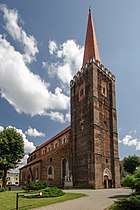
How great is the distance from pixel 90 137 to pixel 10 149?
13195 mm

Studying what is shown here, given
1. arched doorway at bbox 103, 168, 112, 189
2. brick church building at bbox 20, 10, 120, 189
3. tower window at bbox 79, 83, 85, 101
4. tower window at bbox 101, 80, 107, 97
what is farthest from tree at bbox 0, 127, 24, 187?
tower window at bbox 101, 80, 107, 97

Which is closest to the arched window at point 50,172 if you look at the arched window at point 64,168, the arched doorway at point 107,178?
the arched window at point 64,168

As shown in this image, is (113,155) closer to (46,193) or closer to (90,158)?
(90,158)

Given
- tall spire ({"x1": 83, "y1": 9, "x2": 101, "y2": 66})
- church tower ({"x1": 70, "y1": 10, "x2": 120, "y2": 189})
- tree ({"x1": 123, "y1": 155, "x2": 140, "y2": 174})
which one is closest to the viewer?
church tower ({"x1": 70, "y1": 10, "x2": 120, "y2": 189})

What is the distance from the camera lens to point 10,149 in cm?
3391

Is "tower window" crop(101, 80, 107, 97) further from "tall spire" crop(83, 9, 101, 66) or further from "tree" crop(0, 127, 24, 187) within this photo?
"tree" crop(0, 127, 24, 187)

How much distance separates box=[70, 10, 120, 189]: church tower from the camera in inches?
1299

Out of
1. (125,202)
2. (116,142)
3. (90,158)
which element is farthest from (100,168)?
(125,202)

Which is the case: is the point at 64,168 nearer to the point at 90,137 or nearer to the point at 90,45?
the point at 90,137

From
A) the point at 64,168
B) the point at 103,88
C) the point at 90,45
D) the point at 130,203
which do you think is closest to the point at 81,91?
the point at 103,88

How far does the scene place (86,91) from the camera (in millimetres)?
37719

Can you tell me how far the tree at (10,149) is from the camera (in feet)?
107

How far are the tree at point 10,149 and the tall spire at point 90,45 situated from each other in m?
19.4

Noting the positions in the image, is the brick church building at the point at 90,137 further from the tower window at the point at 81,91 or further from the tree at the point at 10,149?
the tree at the point at 10,149
